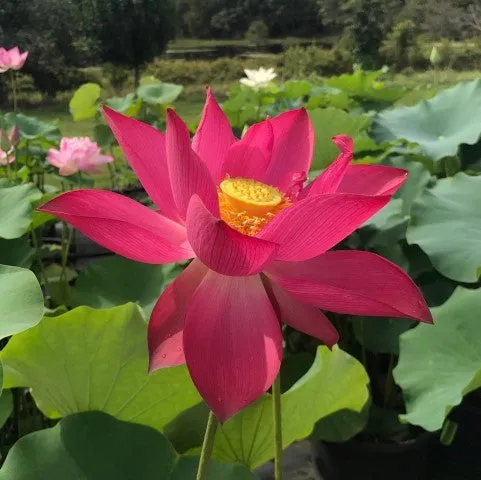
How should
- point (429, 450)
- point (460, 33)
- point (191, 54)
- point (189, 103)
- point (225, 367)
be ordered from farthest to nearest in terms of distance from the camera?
point (191, 54) < point (460, 33) < point (189, 103) < point (429, 450) < point (225, 367)

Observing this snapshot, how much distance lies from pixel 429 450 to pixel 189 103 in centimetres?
829

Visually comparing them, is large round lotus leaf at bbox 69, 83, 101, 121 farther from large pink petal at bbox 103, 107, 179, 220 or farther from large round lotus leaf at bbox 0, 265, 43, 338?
large pink petal at bbox 103, 107, 179, 220

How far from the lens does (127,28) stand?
10.4 meters

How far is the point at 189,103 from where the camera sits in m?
9.19

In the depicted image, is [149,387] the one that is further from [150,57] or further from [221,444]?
[150,57]

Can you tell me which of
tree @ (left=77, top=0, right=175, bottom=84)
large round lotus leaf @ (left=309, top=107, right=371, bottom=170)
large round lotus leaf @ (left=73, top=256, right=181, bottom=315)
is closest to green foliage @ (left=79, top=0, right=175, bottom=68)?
tree @ (left=77, top=0, right=175, bottom=84)

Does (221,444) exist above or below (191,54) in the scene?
above

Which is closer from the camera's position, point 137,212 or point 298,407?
point 137,212

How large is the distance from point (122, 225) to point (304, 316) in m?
0.12

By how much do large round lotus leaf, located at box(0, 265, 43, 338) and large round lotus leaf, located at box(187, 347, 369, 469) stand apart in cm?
22

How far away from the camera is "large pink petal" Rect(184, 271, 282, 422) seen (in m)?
0.35

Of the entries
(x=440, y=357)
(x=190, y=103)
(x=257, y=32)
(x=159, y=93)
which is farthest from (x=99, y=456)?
(x=257, y=32)

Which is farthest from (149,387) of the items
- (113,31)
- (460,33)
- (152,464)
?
(460,33)

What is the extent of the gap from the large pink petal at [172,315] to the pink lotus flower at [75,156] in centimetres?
99
